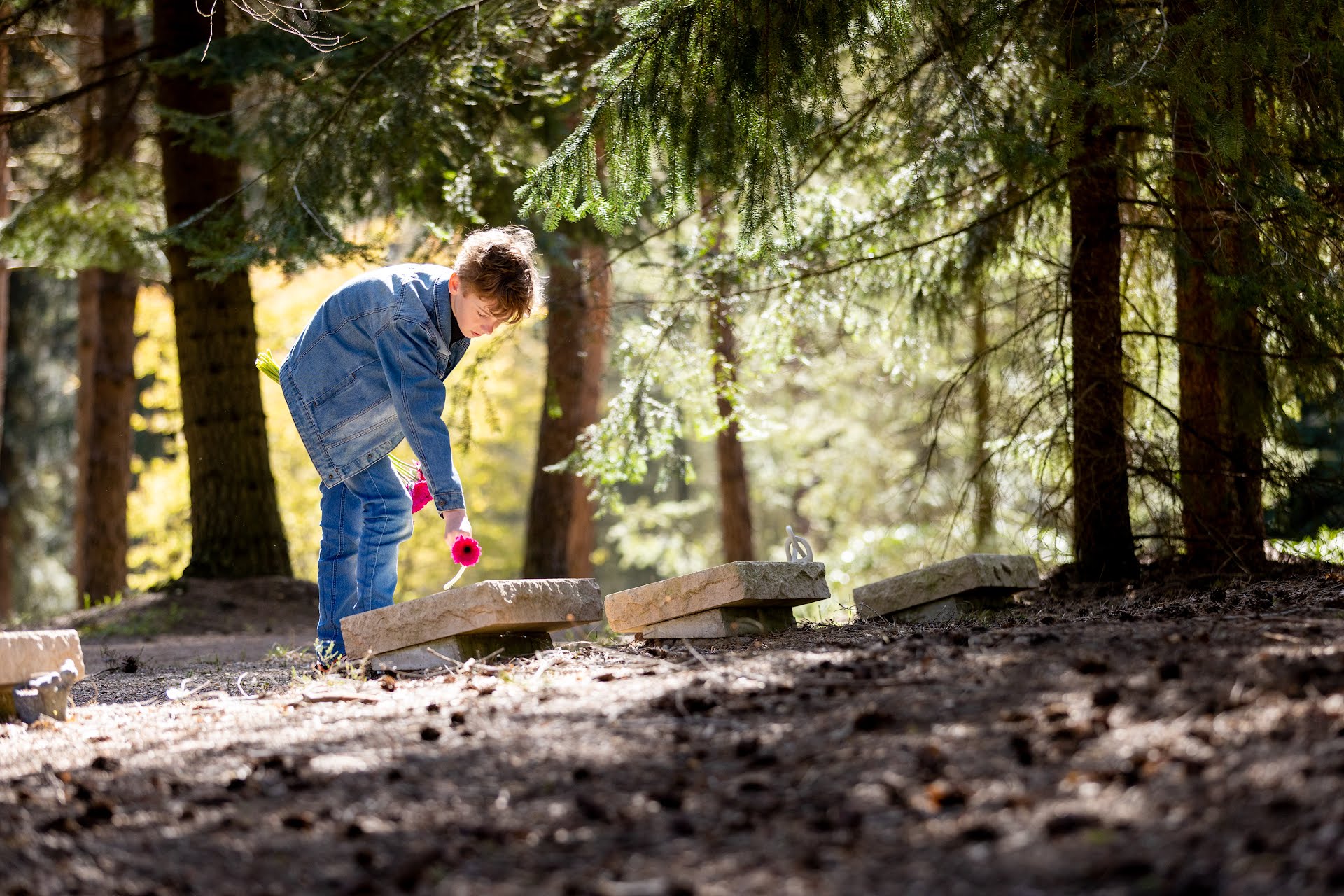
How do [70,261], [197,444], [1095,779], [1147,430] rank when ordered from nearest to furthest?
1. [1095,779]
2. [1147,430]
3. [197,444]
4. [70,261]

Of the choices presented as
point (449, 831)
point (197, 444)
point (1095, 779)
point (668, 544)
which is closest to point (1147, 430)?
point (1095, 779)

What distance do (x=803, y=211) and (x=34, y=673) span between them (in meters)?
4.82

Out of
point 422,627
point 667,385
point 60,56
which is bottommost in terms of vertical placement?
point 422,627

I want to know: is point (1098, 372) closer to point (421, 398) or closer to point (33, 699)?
point (421, 398)

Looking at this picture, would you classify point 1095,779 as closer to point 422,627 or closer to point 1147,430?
point 422,627

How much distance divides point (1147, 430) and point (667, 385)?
2.61 meters

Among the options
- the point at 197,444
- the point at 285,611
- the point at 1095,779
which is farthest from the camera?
the point at 197,444

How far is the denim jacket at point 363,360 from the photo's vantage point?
13.9 ft

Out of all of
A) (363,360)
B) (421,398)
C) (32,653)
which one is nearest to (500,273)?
(421,398)

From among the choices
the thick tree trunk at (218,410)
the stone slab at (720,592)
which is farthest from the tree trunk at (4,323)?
the stone slab at (720,592)

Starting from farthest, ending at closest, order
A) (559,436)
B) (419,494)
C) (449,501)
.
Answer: (559,436), (419,494), (449,501)

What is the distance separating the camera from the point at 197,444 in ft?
27.0

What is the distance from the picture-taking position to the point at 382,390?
4.43 meters

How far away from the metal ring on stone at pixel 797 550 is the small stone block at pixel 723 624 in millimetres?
221
